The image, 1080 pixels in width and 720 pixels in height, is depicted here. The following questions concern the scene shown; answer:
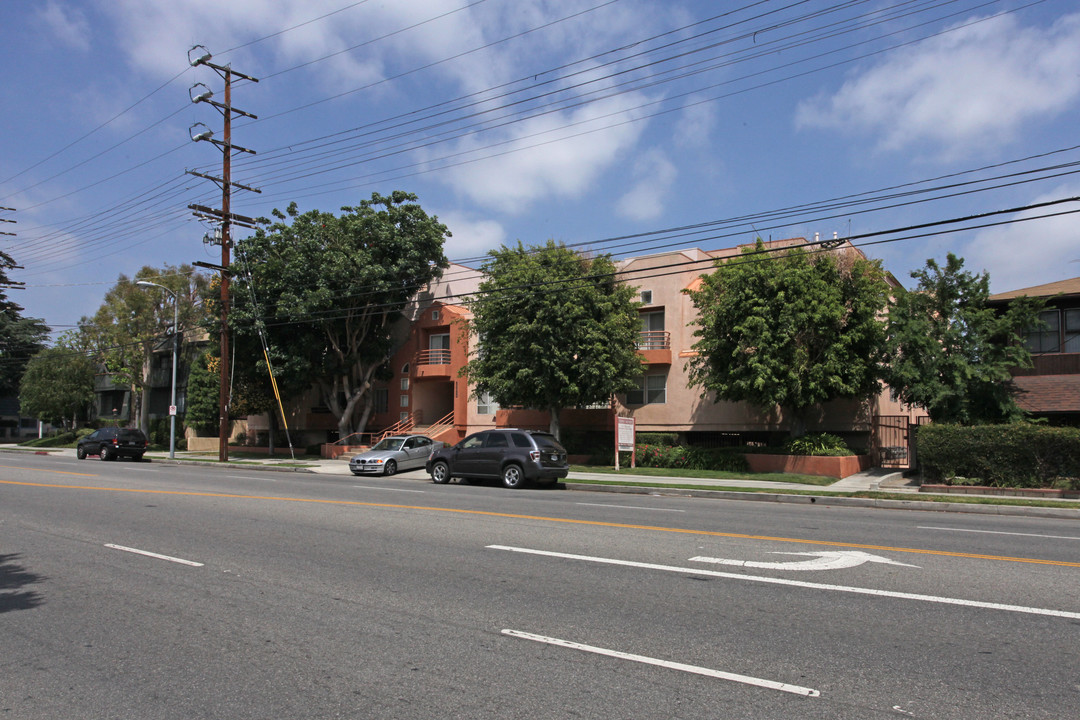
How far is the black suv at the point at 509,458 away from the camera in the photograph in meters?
20.2

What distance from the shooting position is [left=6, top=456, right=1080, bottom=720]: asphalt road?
14.6ft

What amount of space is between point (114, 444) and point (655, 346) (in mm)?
24573

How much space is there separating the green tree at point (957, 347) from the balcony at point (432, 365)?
2122 cm

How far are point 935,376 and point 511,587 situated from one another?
18619 mm

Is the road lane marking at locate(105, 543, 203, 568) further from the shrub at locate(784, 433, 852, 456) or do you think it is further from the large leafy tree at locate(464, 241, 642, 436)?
the shrub at locate(784, 433, 852, 456)

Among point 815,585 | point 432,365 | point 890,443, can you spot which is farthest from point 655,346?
point 815,585

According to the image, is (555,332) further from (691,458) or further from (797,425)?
(797,425)

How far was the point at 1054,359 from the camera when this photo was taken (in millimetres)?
23609

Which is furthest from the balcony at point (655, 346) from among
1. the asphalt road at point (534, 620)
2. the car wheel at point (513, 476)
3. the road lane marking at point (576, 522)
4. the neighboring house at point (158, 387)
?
the neighboring house at point (158, 387)

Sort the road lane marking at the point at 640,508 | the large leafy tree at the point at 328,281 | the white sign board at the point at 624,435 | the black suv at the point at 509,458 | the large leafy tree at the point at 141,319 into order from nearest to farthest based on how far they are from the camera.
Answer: the road lane marking at the point at 640,508 → the black suv at the point at 509,458 → the white sign board at the point at 624,435 → the large leafy tree at the point at 328,281 → the large leafy tree at the point at 141,319

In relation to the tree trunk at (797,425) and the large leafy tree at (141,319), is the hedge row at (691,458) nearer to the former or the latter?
the tree trunk at (797,425)

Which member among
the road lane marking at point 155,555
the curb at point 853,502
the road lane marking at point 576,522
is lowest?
the curb at point 853,502

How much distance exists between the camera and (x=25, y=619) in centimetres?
628

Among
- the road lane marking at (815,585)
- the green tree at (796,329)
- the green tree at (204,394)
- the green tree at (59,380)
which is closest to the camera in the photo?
the road lane marking at (815,585)
